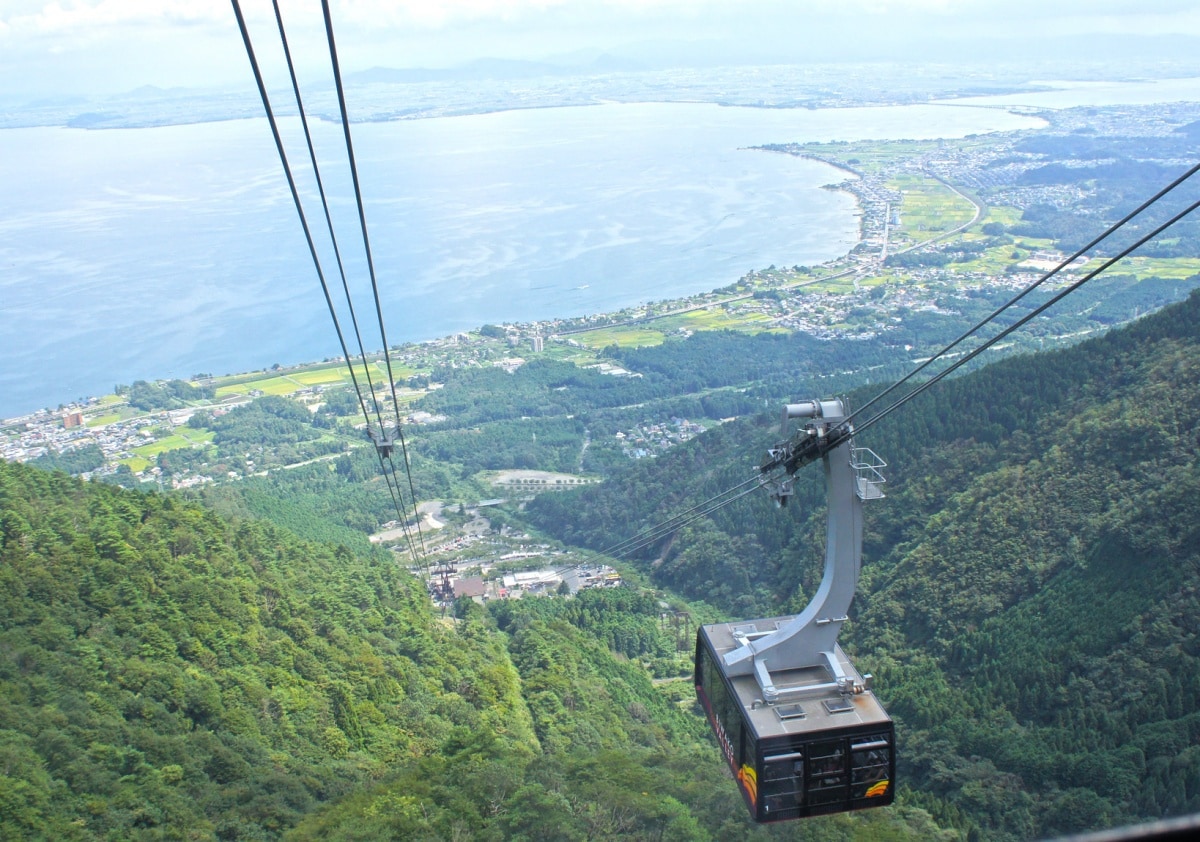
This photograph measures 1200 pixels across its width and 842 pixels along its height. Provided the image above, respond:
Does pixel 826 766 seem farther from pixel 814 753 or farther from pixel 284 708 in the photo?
pixel 284 708

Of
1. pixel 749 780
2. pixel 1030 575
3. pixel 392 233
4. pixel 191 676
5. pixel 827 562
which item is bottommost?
pixel 1030 575

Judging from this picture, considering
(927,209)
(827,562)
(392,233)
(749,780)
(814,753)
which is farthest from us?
(392,233)

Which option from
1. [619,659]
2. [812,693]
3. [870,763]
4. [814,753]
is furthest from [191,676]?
[870,763]

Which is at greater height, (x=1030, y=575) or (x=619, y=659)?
(x=1030, y=575)

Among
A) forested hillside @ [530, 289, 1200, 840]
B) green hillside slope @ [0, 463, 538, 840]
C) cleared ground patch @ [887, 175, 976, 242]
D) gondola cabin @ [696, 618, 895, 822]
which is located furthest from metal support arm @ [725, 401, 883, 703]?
cleared ground patch @ [887, 175, 976, 242]

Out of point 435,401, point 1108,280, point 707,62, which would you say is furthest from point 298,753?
point 707,62

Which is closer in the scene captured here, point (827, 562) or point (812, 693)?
point (812, 693)

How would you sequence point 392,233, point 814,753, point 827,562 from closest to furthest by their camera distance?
point 814,753 → point 827,562 → point 392,233

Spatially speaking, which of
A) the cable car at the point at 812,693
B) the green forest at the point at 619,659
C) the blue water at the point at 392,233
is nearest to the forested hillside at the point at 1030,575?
the green forest at the point at 619,659
